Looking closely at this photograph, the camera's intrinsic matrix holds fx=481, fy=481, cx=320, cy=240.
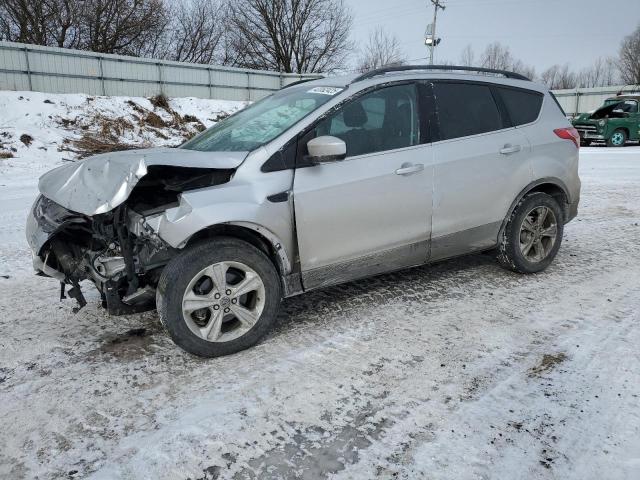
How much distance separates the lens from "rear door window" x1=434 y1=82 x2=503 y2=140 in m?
3.89

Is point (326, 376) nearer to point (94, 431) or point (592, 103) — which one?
point (94, 431)

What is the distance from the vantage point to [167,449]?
2223 millimetres

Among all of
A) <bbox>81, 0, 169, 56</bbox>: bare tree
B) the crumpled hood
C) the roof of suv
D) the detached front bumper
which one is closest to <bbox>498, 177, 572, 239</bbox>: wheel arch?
the roof of suv

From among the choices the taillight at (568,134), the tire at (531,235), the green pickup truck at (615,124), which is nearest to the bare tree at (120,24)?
the green pickup truck at (615,124)

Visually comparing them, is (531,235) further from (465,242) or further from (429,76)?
(429,76)

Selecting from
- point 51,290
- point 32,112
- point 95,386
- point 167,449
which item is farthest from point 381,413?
point 32,112

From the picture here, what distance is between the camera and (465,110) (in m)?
4.02

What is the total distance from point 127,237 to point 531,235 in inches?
136

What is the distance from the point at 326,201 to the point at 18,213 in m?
5.69

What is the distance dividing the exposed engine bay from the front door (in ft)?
2.14

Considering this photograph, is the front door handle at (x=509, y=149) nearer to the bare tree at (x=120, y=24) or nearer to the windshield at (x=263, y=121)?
the windshield at (x=263, y=121)

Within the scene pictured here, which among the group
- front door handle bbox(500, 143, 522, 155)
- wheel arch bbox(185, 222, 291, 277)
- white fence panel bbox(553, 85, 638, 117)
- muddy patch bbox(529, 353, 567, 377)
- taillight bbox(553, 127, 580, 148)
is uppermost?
white fence panel bbox(553, 85, 638, 117)

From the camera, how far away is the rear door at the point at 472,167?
3.82m

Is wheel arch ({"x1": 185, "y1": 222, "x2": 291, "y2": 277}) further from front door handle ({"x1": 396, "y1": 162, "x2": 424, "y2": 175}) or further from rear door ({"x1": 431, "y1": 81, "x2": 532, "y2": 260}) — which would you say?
rear door ({"x1": 431, "y1": 81, "x2": 532, "y2": 260})
